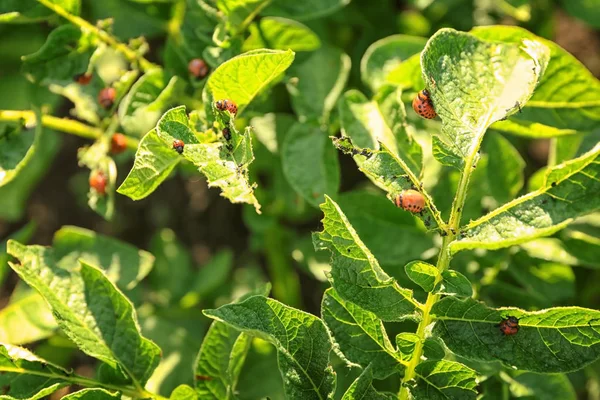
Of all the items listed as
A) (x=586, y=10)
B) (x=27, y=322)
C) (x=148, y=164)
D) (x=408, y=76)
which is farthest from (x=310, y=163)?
(x=586, y=10)

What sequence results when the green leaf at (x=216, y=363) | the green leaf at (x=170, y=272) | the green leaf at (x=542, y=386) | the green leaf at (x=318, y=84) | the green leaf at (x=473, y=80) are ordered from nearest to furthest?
1. the green leaf at (x=473, y=80)
2. the green leaf at (x=216, y=363)
3. the green leaf at (x=542, y=386)
4. the green leaf at (x=318, y=84)
5. the green leaf at (x=170, y=272)

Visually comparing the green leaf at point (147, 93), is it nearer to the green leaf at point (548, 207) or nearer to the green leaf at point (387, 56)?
the green leaf at point (387, 56)

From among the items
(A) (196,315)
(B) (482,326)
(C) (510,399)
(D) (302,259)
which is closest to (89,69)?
(D) (302,259)

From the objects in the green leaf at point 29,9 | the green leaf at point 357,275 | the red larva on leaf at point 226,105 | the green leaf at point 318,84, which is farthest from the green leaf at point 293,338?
the green leaf at point 29,9

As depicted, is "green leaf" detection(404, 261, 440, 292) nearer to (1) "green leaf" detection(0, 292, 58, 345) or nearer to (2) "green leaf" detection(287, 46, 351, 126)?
(2) "green leaf" detection(287, 46, 351, 126)

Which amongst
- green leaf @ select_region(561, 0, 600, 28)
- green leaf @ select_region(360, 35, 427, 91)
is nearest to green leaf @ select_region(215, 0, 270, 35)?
green leaf @ select_region(360, 35, 427, 91)
